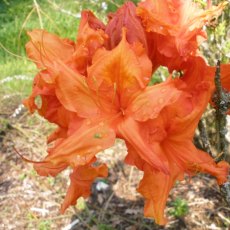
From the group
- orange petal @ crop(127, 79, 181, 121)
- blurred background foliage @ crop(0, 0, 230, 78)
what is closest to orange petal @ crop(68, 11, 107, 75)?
orange petal @ crop(127, 79, 181, 121)

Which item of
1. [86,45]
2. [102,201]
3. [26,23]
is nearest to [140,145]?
[86,45]

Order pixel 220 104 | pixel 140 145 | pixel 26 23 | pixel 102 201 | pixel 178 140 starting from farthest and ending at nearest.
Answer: pixel 26 23 → pixel 102 201 → pixel 220 104 → pixel 178 140 → pixel 140 145

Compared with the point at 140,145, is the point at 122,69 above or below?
above

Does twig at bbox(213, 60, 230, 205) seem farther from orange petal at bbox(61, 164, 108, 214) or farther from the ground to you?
the ground

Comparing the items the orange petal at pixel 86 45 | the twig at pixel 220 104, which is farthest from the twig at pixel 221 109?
the orange petal at pixel 86 45

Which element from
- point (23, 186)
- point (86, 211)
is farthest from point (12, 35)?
point (86, 211)

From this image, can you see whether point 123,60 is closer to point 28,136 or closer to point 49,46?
point 49,46

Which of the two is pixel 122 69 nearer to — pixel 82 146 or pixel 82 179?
pixel 82 146

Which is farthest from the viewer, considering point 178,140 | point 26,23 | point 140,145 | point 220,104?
point 26,23
